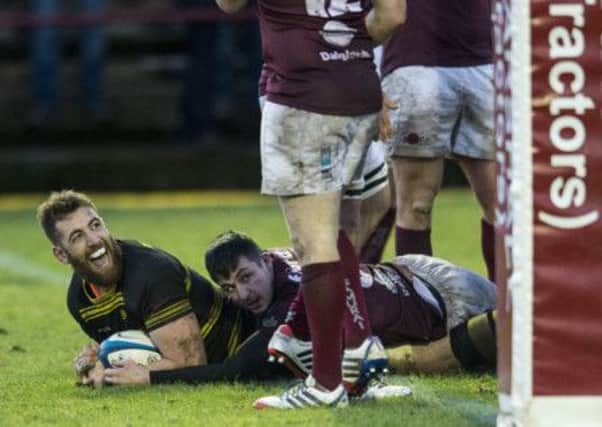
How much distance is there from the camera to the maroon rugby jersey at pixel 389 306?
680cm

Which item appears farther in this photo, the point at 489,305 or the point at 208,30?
the point at 208,30

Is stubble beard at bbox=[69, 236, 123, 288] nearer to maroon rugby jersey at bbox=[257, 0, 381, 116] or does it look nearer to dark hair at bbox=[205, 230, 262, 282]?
dark hair at bbox=[205, 230, 262, 282]

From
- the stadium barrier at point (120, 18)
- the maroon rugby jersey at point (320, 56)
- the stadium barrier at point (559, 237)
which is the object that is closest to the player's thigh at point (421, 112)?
the maroon rugby jersey at point (320, 56)

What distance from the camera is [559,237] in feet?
17.2

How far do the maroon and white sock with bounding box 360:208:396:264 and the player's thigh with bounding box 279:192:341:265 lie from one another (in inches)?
90.0

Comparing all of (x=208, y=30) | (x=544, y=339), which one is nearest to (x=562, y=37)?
(x=544, y=339)

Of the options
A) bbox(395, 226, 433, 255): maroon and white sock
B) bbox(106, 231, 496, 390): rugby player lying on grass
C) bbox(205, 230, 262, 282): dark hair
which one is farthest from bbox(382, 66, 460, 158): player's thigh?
bbox(205, 230, 262, 282): dark hair

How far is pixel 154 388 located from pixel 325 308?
3.28 feet

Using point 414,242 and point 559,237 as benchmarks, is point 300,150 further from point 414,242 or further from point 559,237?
point 414,242

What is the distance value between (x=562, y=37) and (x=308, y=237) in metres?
1.10

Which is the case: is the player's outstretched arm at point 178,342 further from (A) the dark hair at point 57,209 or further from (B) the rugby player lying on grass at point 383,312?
(A) the dark hair at point 57,209

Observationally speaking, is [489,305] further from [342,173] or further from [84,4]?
[84,4]

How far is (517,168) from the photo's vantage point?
17.2ft

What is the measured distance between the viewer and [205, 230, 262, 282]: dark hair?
6773mm
